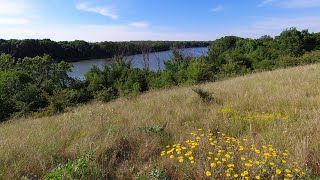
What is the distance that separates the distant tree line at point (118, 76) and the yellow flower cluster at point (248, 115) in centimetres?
610

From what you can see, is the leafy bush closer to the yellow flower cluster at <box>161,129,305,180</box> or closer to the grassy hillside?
the grassy hillside

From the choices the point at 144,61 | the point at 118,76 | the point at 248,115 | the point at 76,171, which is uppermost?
the point at 76,171

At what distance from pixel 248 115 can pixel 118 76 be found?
2414 cm

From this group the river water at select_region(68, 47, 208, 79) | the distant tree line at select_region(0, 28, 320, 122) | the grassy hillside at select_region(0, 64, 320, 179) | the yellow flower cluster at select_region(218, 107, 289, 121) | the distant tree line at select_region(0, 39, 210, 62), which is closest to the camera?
the grassy hillside at select_region(0, 64, 320, 179)

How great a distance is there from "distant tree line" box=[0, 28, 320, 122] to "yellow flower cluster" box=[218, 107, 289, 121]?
610 centimetres

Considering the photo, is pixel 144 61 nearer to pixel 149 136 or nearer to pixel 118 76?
pixel 118 76

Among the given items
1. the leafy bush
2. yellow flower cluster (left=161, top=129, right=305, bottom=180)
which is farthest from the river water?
the leafy bush

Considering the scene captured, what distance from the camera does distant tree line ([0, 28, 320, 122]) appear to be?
60.8ft

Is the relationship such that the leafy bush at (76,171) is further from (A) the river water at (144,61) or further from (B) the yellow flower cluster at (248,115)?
(A) the river water at (144,61)

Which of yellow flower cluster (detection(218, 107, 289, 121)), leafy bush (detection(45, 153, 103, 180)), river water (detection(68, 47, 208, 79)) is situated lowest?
river water (detection(68, 47, 208, 79))

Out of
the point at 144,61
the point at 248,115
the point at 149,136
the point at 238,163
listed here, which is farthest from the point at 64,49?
the point at 238,163

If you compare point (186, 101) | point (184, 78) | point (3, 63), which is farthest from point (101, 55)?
point (186, 101)

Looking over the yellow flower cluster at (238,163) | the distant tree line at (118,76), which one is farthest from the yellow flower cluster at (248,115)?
the distant tree line at (118,76)

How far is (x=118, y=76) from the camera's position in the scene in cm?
2909
